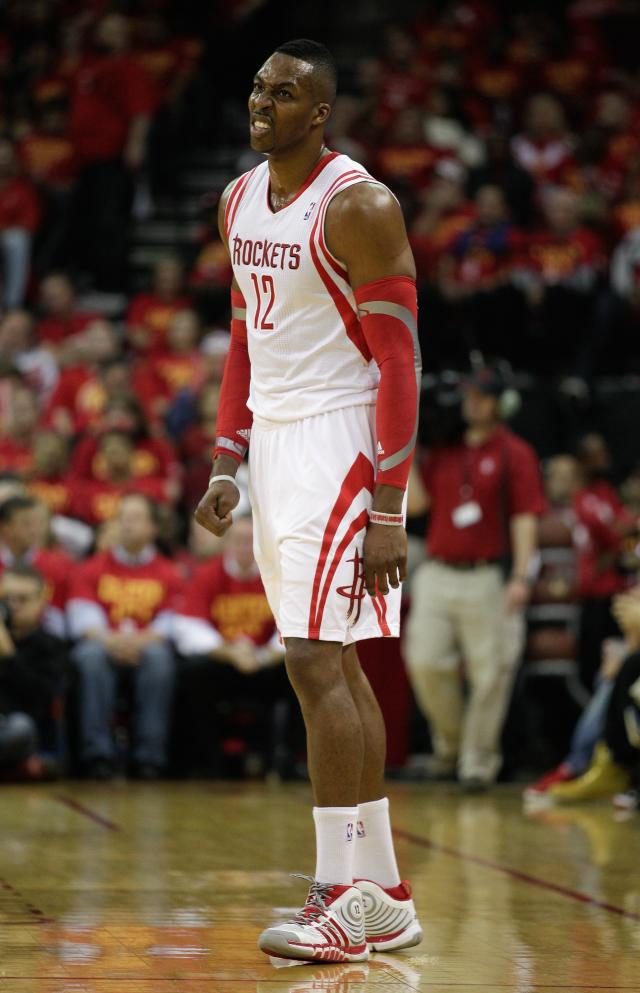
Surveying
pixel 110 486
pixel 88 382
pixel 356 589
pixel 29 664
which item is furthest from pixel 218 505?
pixel 88 382

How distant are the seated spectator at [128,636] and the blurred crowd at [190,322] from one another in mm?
13

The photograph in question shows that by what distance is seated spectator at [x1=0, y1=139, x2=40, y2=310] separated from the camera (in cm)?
1402

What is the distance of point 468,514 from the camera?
29.1 ft

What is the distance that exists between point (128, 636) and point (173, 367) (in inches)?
134

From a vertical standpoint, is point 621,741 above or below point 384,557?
below

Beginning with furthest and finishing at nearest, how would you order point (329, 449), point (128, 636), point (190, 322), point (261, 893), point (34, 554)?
point (190, 322) → point (34, 554) → point (128, 636) → point (261, 893) → point (329, 449)

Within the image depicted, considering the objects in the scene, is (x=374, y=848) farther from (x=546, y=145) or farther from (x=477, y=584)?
(x=546, y=145)

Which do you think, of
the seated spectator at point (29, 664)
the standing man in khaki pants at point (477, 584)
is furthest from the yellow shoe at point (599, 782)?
the seated spectator at point (29, 664)

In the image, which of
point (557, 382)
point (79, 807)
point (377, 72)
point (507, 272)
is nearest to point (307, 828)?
point (79, 807)

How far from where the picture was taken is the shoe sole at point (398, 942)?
435 cm

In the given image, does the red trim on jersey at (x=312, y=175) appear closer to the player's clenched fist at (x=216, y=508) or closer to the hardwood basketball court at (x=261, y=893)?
the player's clenched fist at (x=216, y=508)

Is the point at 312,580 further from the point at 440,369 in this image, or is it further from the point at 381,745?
the point at 440,369

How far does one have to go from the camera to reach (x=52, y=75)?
51.6 feet

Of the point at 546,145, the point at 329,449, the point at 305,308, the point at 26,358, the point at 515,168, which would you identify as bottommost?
the point at 329,449
